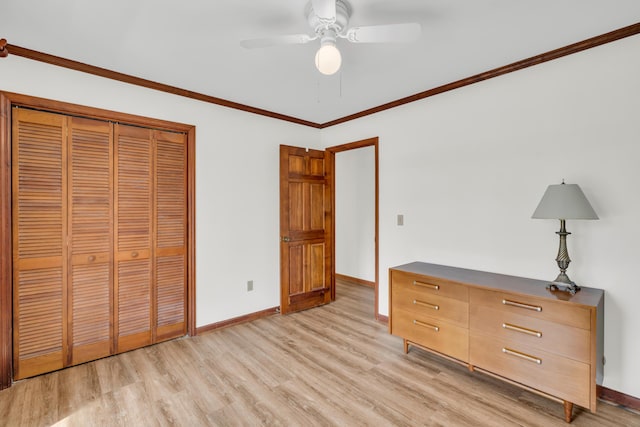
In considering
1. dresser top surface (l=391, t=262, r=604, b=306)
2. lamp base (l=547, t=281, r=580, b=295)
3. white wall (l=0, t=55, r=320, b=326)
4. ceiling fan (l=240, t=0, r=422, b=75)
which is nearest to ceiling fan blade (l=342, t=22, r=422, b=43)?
ceiling fan (l=240, t=0, r=422, b=75)

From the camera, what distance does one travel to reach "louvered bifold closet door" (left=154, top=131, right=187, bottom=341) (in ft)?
9.56

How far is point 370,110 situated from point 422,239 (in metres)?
1.61

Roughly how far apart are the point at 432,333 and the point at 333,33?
2339 mm

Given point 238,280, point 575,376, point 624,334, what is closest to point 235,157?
point 238,280

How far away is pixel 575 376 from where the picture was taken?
1.83 metres

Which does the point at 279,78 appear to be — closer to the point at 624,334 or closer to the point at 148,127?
the point at 148,127

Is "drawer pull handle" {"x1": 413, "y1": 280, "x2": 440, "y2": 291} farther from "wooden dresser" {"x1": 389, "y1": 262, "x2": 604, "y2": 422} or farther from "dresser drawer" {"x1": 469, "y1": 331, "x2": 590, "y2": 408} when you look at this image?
"dresser drawer" {"x1": 469, "y1": 331, "x2": 590, "y2": 408}

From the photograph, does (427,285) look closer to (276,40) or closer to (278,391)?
(278,391)

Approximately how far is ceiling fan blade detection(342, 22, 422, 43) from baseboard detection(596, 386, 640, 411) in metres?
2.66

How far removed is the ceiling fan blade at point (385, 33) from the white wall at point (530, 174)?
1.41 meters

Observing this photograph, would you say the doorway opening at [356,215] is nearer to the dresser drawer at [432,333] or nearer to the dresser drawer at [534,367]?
the dresser drawer at [432,333]

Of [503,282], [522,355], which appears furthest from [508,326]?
[503,282]

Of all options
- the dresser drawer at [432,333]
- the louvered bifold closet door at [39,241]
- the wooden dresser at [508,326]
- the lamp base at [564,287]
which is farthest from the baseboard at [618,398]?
the louvered bifold closet door at [39,241]

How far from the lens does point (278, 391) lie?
2201 mm
